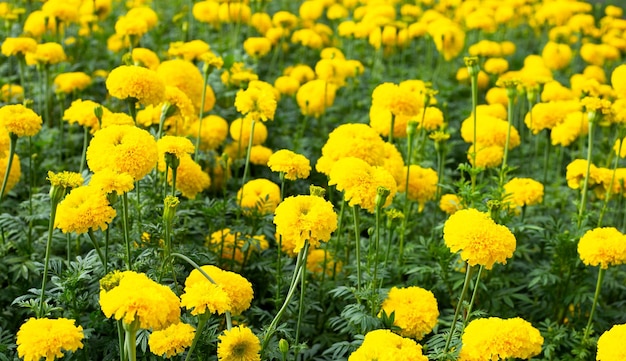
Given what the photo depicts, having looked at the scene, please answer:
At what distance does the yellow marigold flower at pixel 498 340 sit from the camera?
2.07m

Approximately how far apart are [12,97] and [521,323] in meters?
3.25

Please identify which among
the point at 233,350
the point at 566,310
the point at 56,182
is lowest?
the point at 566,310

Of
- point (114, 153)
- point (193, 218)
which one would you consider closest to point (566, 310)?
point (193, 218)

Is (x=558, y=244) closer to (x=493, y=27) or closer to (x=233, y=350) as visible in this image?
(x=233, y=350)

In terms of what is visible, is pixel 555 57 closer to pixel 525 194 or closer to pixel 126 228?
pixel 525 194

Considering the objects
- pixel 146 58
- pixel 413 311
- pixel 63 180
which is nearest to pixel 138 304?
pixel 63 180

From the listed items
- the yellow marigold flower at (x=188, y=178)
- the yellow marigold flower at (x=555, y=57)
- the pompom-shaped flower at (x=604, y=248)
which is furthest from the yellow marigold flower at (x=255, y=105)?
the yellow marigold flower at (x=555, y=57)

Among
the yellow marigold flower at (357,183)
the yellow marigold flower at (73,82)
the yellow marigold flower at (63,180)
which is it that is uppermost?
the yellow marigold flower at (63,180)

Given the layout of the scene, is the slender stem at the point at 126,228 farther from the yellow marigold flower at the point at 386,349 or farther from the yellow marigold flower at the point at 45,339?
the yellow marigold flower at the point at 386,349

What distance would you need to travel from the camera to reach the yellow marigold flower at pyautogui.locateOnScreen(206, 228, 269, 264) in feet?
10.0

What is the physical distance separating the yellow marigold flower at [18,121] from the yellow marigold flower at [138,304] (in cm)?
107

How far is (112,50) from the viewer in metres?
5.16

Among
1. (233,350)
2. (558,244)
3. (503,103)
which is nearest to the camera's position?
(233,350)

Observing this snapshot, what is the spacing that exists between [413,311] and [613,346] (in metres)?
0.67
